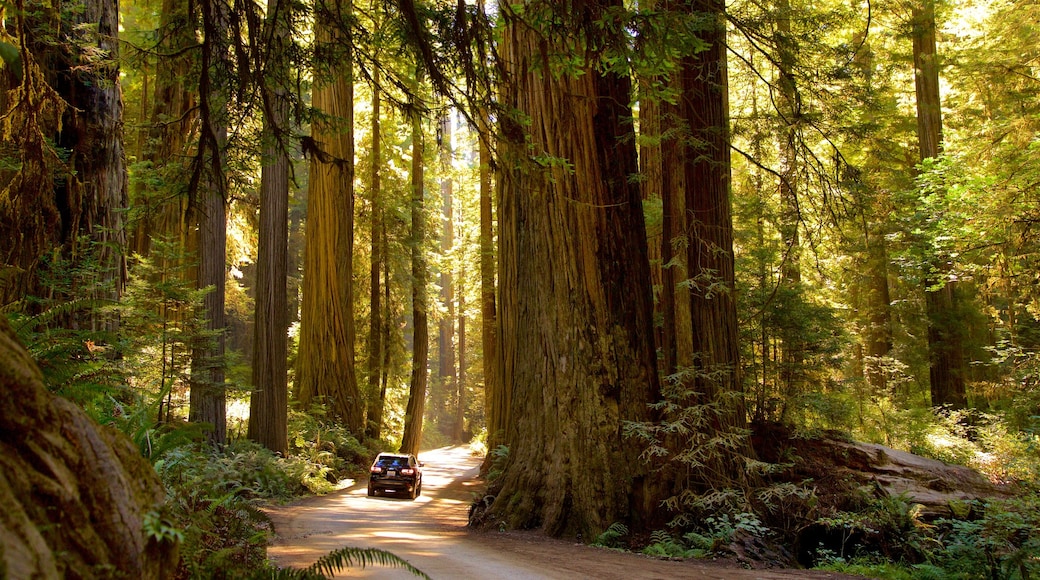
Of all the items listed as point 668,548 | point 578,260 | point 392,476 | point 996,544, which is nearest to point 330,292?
point 392,476

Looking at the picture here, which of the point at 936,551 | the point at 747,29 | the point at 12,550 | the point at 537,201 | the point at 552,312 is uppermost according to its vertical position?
the point at 747,29

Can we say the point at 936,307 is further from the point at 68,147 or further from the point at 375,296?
the point at 68,147

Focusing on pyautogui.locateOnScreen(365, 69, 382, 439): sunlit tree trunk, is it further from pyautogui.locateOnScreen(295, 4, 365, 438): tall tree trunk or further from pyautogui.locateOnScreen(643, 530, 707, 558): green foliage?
pyautogui.locateOnScreen(643, 530, 707, 558): green foliage

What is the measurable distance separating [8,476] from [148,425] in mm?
2436

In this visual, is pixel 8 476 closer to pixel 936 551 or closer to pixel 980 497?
pixel 936 551

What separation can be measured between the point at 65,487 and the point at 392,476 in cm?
1516

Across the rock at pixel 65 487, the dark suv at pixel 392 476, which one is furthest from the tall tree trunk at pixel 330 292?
the rock at pixel 65 487

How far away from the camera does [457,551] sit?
712cm

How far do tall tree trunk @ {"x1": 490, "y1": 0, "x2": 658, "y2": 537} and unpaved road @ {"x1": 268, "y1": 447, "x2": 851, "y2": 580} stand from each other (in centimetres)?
81

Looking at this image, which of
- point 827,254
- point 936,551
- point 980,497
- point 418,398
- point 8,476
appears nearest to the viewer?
point 8,476

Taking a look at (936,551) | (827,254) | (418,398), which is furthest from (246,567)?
(418,398)

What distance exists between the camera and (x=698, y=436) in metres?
8.51

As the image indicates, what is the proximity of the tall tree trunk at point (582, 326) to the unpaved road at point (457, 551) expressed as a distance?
0.81m

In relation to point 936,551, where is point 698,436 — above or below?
above
